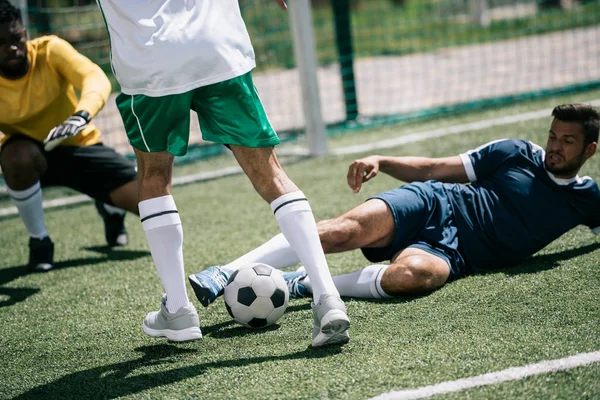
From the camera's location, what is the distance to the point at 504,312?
311cm

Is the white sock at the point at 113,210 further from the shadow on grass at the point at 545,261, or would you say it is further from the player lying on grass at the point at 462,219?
the shadow on grass at the point at 545,261

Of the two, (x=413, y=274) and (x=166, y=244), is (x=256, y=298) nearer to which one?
(x=166, y=244)

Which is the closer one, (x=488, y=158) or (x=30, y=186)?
(x=488, y=158)

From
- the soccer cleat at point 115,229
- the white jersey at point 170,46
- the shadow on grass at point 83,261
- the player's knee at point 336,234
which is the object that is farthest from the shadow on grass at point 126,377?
the soccer cleat at point 115,229

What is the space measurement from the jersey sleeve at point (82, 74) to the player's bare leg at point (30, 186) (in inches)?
19.0

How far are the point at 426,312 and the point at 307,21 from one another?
4477 millimetres

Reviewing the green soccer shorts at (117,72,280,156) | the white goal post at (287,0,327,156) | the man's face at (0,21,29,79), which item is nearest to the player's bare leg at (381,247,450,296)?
the green soccer shorts at (117,72,280,156)

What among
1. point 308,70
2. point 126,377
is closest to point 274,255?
point 126,377

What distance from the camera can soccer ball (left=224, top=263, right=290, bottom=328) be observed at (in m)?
3.20

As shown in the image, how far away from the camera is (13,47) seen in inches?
177

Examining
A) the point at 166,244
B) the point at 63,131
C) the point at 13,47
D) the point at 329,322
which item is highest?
the point at 13,47

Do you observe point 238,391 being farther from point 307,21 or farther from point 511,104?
point 511,104

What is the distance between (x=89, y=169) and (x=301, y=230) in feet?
7.63

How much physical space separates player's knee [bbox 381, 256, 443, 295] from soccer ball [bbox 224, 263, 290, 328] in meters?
0.44
